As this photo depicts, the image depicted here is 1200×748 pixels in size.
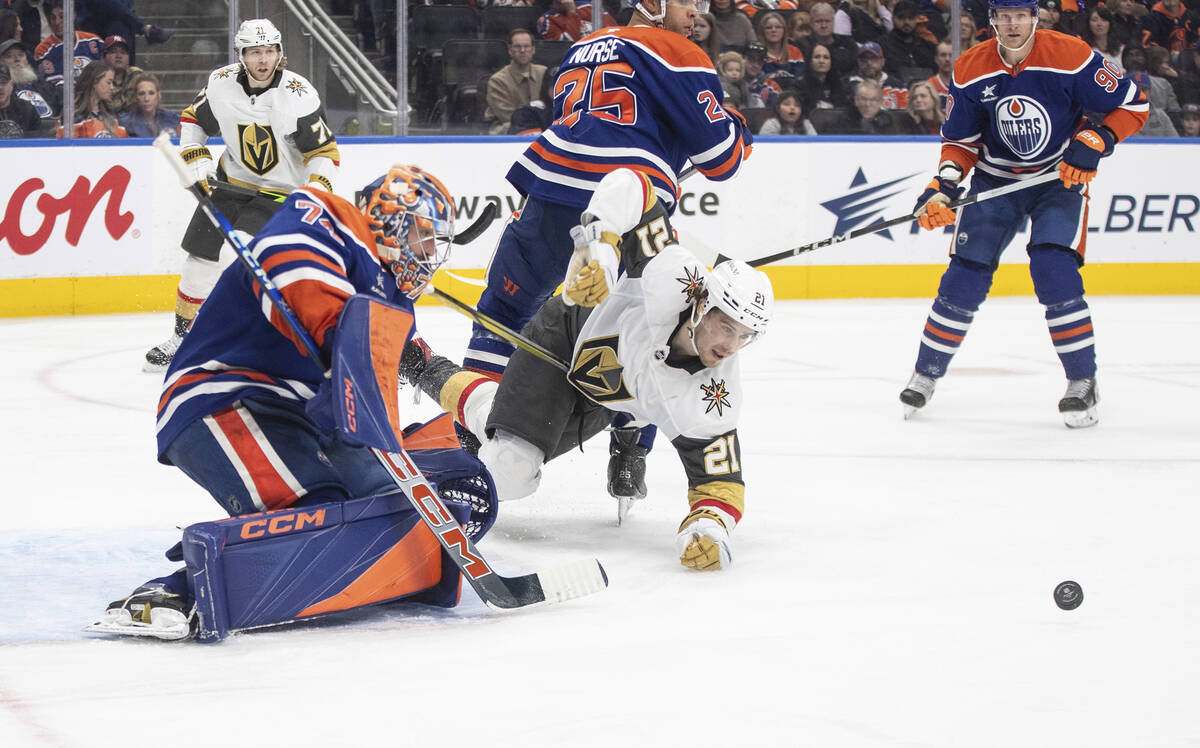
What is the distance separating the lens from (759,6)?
8.08m

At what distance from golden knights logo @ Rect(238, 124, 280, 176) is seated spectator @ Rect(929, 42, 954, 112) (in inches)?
166

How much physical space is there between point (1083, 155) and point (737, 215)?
3.48m

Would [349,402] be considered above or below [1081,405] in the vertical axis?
above


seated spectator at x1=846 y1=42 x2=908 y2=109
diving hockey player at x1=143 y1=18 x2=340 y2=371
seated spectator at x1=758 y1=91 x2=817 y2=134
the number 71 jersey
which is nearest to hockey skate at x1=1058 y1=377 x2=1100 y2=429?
the number 71 jersey

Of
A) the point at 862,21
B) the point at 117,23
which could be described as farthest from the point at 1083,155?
the point at 117,23

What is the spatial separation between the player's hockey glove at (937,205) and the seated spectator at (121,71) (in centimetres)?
394

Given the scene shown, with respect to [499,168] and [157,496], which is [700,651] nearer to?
[157,496]

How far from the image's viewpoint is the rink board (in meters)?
6.54

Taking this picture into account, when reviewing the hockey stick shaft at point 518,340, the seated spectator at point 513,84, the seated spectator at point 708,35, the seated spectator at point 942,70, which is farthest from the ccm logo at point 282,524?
the seated spectator at point 942,70

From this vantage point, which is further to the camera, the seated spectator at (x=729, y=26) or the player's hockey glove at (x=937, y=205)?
the seated spectator at (x=729, y=26)

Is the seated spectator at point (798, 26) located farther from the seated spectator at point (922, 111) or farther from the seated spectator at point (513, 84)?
the seated spectator at point (513, 84)

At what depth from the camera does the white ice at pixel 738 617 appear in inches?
73.0

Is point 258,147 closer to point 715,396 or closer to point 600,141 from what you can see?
point 600,141

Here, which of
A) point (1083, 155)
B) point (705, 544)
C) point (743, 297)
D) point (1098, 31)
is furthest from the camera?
point (1098, 31)
